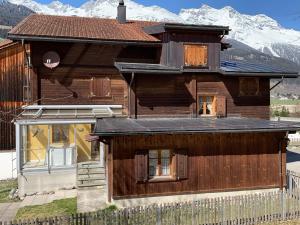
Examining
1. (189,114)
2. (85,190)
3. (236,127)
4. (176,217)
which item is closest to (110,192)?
(85,190)

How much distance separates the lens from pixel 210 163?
1886 cm

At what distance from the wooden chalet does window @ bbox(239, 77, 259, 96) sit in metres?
0.07

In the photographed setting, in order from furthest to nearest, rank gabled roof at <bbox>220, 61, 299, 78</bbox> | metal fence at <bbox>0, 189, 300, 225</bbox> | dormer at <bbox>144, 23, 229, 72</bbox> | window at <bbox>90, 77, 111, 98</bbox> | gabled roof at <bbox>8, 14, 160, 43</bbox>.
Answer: window at <bbox>90, 77, 111, 98</bbox>, gabled roof at <bbox>220, 61, 299, 78</bbox>, dormer at <bbox>144, 23, 229, 72</bbox>, gabled roof at <bbox>8, 14, 160, 43</bbox>, metal fence at <bbox>0, 189, 300, 225</bbox>

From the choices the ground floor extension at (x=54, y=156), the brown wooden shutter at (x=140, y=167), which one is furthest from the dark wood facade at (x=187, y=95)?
the brown wooden shutter at (x=140, y=167)

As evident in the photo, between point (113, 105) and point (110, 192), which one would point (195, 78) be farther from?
point (110, 192)

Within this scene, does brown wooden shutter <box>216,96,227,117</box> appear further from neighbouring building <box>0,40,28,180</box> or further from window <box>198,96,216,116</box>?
neighbouring building <box>0,40,28,180</box>

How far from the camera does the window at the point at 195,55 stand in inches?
932

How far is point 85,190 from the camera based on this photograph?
65.7 ft

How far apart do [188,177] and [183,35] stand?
9.54m

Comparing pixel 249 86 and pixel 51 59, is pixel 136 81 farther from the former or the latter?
pixel 249 86

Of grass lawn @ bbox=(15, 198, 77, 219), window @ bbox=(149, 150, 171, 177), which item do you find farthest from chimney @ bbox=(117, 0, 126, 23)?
grass lawn @ bbox=(15, 198, 77, 219)

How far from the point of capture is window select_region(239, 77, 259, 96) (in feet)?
82.0

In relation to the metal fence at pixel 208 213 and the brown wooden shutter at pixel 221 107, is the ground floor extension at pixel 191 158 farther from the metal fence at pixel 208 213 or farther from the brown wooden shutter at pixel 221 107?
the brown wooden shutter at pixel 221 107

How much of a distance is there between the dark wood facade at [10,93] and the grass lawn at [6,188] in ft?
7.68
